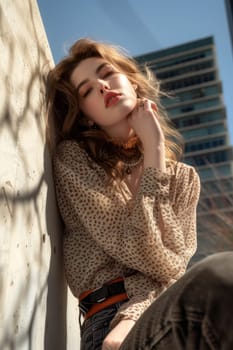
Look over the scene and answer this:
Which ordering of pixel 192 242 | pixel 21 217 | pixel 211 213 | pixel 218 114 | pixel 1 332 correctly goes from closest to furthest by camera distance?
pixel 1 332, pixel 21 217, pixel 192 242, pixel 211 213, pixel 218 114

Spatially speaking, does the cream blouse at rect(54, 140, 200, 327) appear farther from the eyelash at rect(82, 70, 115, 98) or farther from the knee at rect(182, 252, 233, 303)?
the knee at rect(182, 252, 233, 303)

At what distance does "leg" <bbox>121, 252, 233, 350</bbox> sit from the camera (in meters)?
0.33

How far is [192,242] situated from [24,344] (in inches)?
16.1

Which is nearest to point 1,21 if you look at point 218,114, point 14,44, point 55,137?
point 14,44

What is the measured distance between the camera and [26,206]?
635 mm

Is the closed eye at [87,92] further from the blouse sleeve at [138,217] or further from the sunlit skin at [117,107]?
the blouse sleeve at [138,217]

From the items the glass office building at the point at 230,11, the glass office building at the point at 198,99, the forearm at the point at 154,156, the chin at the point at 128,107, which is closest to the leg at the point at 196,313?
the forearm at the point at 154,156

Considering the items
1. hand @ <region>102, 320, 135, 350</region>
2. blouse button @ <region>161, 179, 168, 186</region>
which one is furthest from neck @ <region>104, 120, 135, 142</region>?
hand @ <region>102, 320, 135, 350</region>

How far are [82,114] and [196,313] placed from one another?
2.40ft

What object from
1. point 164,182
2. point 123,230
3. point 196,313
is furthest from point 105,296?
point 196,313

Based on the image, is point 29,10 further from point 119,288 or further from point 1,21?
point 119,288

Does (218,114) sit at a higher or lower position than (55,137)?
lower

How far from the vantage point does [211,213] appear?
4.21 meters

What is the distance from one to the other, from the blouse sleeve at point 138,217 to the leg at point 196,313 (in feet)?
1.03
